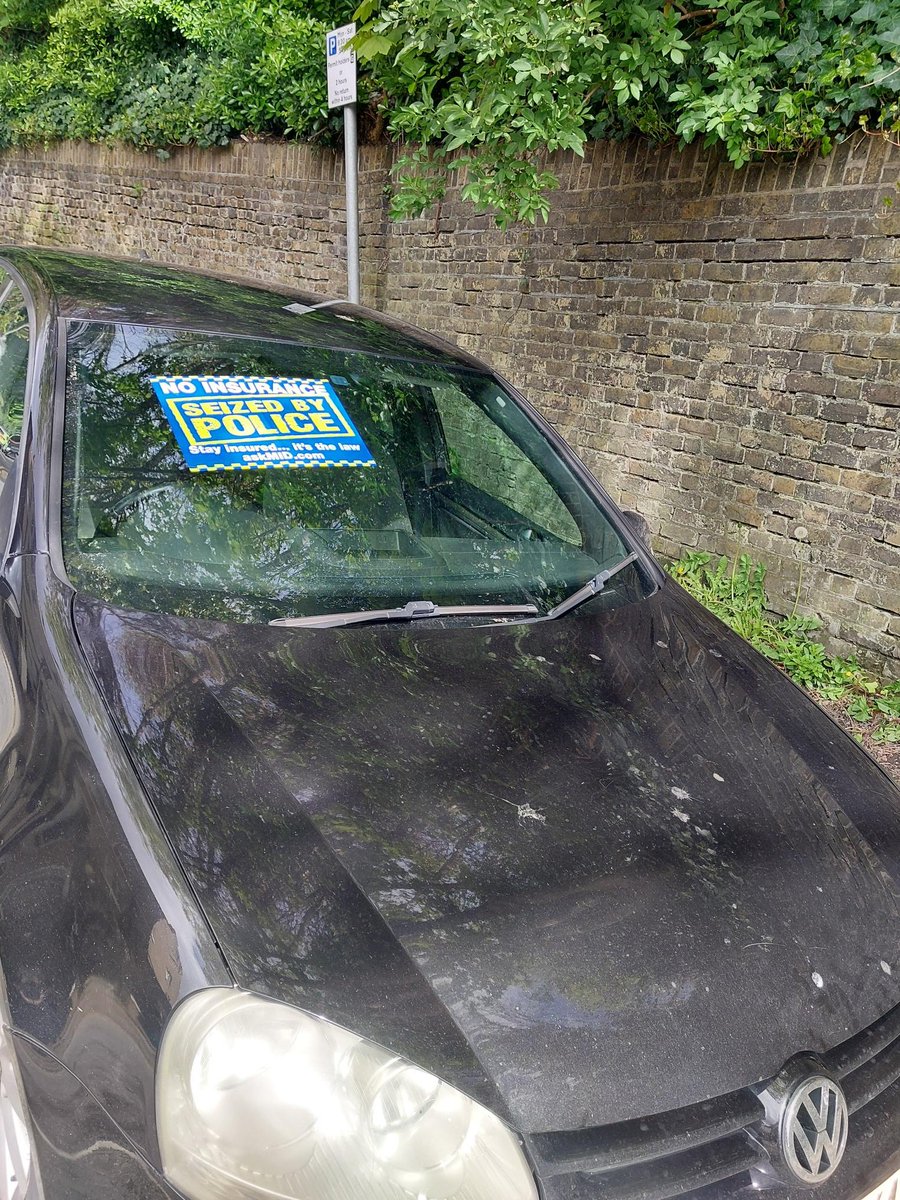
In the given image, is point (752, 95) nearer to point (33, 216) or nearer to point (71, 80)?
point (71, 80)

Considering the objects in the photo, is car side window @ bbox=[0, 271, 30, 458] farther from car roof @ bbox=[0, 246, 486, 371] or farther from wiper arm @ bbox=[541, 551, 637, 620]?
wiper arm @ bbox=[541, 551, 637, 620]

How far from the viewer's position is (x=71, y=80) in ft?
35.0

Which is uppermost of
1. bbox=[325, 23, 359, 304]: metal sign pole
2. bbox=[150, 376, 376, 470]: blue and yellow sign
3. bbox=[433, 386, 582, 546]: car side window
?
bbox=[325, 23, 359, 304]: metal sign pole

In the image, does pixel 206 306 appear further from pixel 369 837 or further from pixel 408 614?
pixel 369 837

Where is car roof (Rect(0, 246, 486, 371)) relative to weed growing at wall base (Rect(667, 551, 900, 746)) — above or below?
above

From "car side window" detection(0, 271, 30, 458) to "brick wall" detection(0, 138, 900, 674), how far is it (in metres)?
3.02

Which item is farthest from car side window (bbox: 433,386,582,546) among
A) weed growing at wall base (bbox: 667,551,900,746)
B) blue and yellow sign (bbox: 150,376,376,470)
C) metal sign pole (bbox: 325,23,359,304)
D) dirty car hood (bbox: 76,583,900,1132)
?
metal sign pole (bbox: 325,23,359,304)

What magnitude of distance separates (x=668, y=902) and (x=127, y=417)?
5.06 ft

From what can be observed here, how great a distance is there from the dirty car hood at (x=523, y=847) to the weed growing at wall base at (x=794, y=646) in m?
1.73

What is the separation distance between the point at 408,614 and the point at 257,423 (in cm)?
61

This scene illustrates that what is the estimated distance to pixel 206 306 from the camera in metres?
2.53

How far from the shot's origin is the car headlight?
1.09 m

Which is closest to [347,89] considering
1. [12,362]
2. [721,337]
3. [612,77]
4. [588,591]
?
[612,77]

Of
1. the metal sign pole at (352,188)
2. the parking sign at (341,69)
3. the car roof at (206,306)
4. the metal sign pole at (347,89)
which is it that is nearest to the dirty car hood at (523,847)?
the car roof at (206,306)
